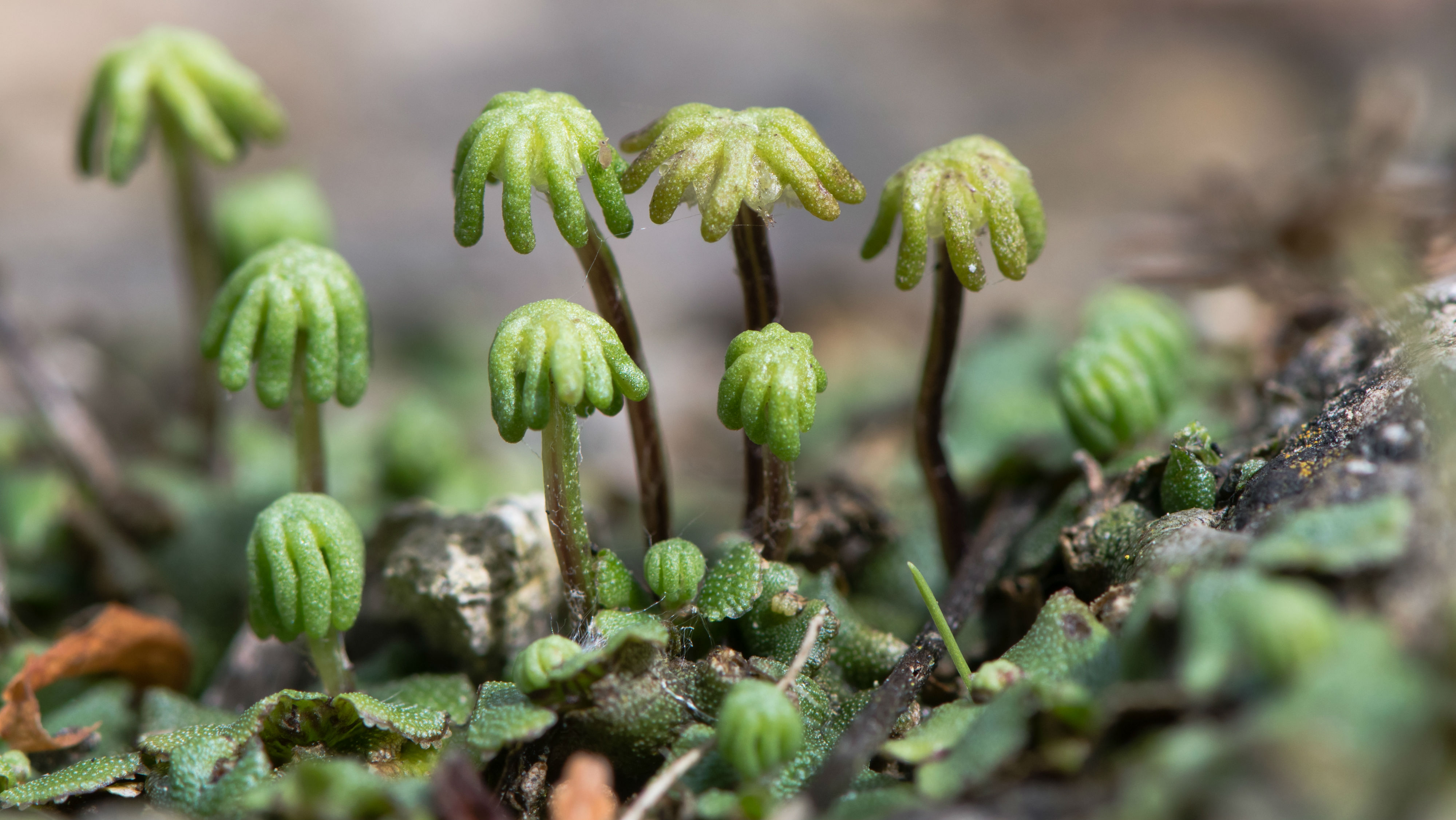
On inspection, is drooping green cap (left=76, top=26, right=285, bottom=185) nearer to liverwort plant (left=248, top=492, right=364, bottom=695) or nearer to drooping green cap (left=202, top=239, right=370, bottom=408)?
drooping green cap (left=202, top=239, right=370, bottom=408)

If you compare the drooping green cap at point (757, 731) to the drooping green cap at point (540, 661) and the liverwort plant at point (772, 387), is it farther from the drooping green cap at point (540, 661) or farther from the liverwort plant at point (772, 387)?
the liverwort plant at point (772, 387)

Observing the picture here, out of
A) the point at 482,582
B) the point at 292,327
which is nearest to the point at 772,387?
the point at 482,582

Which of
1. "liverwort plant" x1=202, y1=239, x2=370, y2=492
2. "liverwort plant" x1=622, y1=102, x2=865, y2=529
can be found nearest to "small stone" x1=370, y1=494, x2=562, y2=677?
"liverwort plant" x1=202, y1=239, x2=370, y2=492

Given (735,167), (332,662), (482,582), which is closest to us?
(735,167)

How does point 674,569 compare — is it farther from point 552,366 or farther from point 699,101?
point 699,101

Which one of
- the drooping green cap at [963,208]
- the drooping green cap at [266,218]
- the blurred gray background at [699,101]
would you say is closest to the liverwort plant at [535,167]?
the drooping green cap at [963,208]
